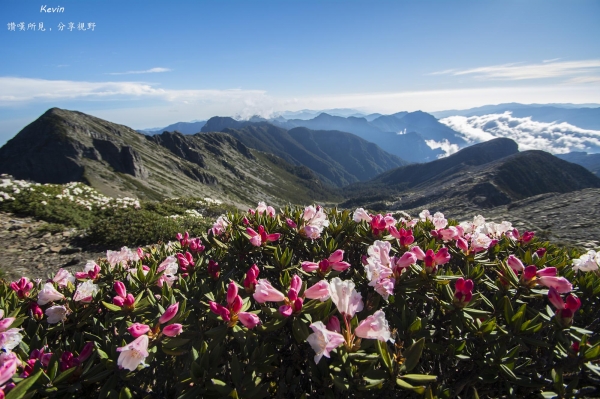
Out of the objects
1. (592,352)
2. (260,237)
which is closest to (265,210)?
(260,237)

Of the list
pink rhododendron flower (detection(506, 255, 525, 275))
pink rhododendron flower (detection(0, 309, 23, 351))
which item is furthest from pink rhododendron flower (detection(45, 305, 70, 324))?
pink rhododendron flower (detection(506, 255, 525, 275))

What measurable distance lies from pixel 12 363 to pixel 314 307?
78.7 inches

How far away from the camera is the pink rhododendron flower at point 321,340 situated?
1.91 meters

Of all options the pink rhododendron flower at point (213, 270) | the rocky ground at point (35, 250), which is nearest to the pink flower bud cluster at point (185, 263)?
the pink rhododendron flower at point (213, 270)

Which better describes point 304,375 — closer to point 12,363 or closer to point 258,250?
point 258,250

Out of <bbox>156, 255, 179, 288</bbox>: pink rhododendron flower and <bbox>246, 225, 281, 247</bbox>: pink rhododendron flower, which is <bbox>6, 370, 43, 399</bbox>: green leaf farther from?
<bbox>246, 225, 281, 247</bbox>: pink rhododendron flower

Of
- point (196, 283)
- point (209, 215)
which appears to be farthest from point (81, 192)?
point (196, 283)

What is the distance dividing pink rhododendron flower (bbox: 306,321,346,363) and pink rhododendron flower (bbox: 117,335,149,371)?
3.81 ft

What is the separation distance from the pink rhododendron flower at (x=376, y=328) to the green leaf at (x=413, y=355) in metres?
0.16

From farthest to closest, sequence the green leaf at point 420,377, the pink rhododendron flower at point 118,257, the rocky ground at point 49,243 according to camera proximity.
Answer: the rocky ground at point 49,243 < the pink rhododendron flower at point 118,257 < the green leaf at point 420,377

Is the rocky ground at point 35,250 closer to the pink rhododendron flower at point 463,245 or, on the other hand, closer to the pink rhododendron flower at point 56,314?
the pink rhododendron flower at point 56,314

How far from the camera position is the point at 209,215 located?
16.4 m

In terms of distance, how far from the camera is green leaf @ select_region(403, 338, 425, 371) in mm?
1967

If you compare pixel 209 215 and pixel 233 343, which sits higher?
pixel 233 343
